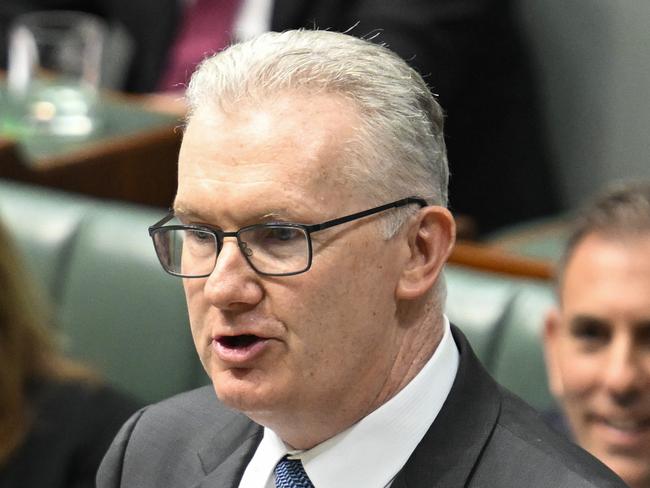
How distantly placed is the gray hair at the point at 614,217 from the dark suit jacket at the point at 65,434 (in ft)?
2.49

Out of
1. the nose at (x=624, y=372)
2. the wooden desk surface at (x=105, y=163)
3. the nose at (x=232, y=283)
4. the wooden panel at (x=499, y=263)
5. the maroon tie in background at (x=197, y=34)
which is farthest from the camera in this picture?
the maroon tie in background at (x=197, y=34)

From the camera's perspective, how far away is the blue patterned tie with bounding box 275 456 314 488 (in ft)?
3.44

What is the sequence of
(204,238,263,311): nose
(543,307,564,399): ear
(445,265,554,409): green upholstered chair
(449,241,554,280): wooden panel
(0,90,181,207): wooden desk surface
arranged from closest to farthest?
1. (204,238,263,311): nose
2. (543,307,564,399): ear
3. (445,265,554,409): green upholstered chair
4. (449,241,554,280): wooden panel
5. (0,90,181,207): wooden desk surface

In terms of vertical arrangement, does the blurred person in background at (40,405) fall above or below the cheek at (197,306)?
below

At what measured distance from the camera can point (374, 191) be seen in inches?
39.2

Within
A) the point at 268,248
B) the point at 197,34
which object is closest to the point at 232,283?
the point at 268,248

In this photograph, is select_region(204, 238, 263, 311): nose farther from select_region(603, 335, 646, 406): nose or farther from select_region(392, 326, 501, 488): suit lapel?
select_region(603, 335, 646, 406): nose

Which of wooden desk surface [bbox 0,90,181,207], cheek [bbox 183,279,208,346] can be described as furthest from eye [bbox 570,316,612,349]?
wooden desk surface [bbox 0,90,181,207]

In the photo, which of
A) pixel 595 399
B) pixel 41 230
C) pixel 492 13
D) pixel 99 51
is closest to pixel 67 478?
pixel 41 230

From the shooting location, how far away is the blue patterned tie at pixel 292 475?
1.05 metres

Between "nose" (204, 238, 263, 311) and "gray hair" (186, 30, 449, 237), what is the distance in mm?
98

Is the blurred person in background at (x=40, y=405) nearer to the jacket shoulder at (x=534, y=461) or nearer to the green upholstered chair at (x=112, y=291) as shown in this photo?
the green upholstered chair at (x=112, y=291)

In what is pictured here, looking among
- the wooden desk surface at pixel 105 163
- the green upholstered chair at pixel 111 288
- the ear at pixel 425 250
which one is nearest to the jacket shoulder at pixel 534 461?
the ear at pixel 425 250

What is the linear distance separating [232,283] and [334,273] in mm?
75
